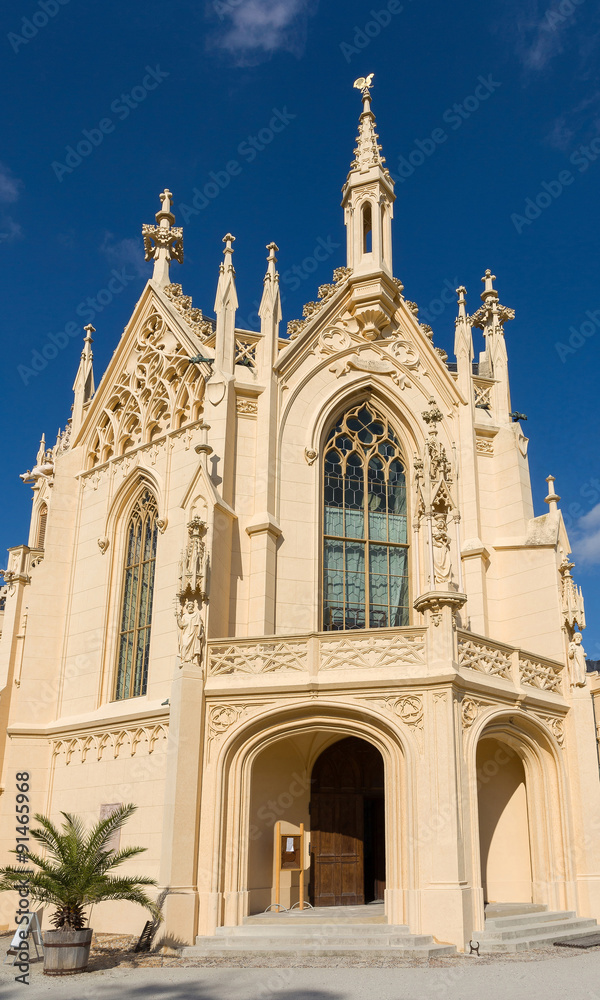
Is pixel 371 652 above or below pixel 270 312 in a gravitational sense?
below

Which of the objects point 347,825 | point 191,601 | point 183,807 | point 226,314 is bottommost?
point 347,825

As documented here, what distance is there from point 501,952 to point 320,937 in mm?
3068

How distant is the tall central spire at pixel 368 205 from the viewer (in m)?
24.0

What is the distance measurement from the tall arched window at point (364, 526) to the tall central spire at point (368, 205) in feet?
14.7

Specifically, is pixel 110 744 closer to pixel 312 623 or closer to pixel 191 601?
pixel 191 601

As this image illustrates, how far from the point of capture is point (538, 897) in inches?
696

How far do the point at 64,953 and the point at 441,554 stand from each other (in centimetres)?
950

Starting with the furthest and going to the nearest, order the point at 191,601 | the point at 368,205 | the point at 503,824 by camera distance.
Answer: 1. the point at 368,205
2. the point at 503,824
3. the point at 191,601

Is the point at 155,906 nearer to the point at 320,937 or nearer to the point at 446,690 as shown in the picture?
the point at 320,937

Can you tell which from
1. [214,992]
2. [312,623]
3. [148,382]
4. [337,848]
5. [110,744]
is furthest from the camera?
[148,382]

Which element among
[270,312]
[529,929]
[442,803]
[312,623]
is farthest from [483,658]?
[270,312]

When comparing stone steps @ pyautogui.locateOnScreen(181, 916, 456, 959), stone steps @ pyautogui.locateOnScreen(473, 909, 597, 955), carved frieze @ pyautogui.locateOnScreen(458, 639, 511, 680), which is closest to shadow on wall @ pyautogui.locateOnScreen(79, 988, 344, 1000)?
stone steps @ pyautogui.locateOnScreen(181, 916, 456, 959)

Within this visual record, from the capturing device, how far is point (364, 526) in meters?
21.3

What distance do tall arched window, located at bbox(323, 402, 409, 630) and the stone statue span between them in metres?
4.18
